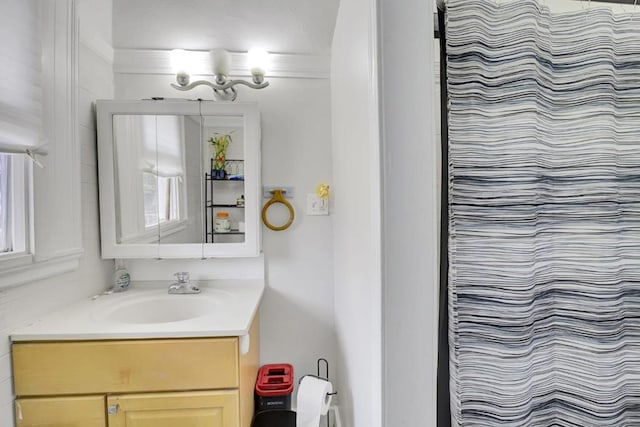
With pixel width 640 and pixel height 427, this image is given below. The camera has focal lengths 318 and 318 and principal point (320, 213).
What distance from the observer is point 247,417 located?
125 cm

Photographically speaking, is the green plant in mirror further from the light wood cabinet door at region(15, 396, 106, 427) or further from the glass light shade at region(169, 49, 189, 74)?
the light wood cabinet door at region(15, 396, 106, 427)

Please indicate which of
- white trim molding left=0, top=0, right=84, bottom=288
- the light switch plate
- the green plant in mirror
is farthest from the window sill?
the light switch plate

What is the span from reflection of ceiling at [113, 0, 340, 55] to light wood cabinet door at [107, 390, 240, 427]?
1.59 m

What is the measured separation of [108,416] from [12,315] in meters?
0.48

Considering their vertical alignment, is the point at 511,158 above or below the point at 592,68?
below

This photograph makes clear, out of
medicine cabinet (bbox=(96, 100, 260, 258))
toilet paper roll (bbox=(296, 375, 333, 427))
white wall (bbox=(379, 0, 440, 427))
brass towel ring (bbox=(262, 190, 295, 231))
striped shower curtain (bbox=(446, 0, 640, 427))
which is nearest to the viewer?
white wall (bbox=(379, 0, 440, 427))

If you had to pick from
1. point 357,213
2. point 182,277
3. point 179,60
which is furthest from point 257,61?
point 182,277

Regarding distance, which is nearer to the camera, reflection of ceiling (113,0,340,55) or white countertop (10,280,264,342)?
white countertop (10,280,264,342)

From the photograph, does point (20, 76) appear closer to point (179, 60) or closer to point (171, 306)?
point (179, 60)

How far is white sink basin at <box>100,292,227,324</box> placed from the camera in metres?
1.47

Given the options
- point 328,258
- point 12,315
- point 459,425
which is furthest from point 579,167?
point 12,315

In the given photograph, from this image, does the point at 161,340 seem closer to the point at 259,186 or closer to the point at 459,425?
the point at 259,186

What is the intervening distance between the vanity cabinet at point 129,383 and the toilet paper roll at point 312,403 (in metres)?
0.28

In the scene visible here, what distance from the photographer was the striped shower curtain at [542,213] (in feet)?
2.94
